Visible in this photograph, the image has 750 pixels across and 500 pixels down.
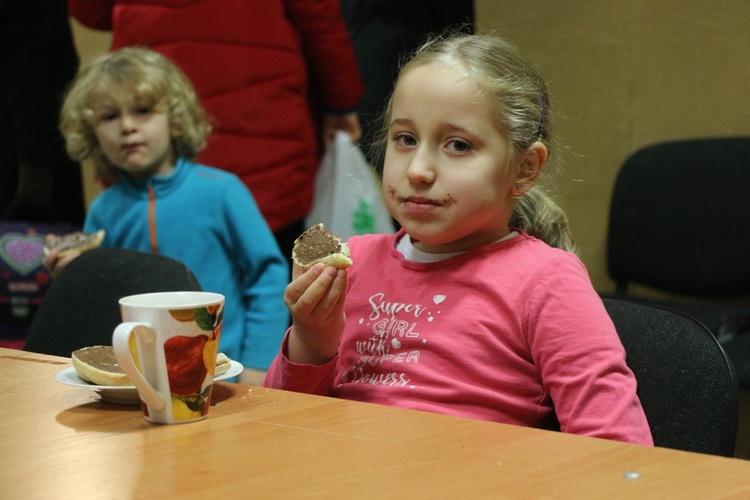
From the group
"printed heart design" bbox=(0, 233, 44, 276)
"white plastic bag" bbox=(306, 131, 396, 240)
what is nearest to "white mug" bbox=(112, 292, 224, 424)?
"white plastic bag" bbox=(306, 131, 396, 240)

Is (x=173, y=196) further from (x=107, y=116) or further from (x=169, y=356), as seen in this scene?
(x=169, y=356)

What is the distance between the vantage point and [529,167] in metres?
1.46

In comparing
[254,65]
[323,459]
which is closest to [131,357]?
[323,459]

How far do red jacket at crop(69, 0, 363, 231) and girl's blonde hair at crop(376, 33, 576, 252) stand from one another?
4.11 ft

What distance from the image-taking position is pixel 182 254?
2.46 metres

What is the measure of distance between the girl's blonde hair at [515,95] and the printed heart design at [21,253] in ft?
6.13

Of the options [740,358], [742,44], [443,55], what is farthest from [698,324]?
[742,44]

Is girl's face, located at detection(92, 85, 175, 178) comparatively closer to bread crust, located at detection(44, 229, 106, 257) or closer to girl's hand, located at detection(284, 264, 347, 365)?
bread crust, located at detection(44, 229, 106, 257)

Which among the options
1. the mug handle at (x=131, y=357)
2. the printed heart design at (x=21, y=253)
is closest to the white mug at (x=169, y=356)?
the mug handle at (x=131, y=357)

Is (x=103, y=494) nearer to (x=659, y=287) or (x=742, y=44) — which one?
(x=742, y=44)

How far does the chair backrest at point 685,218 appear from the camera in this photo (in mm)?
2877

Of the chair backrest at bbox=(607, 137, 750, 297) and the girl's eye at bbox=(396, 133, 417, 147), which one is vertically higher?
the girl's eye at bbox=(396, 133, 417, 147)

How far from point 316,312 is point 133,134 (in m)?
1.41

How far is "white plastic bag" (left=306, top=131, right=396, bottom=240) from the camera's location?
301 cm
